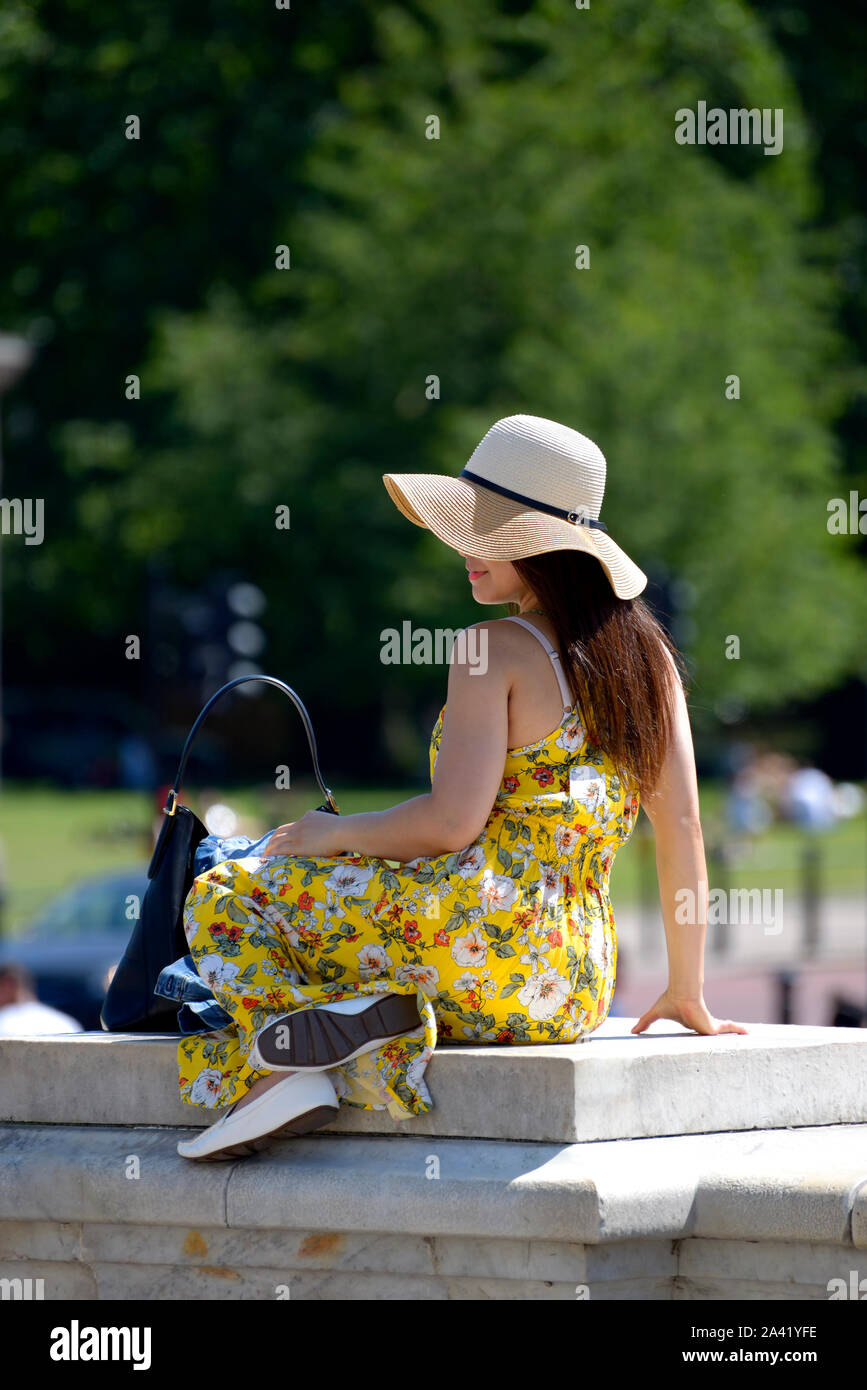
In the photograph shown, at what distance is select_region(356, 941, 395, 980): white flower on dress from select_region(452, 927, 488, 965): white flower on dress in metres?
0.13

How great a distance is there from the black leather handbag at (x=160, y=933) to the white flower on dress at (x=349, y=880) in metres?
0.28

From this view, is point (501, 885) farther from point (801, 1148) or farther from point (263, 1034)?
point (801, 1148)

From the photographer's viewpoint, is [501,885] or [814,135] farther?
[814,135]

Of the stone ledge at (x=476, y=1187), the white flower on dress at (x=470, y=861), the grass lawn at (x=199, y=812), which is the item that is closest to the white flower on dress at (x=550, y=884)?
the white flower on dress at (x=470, y=861)

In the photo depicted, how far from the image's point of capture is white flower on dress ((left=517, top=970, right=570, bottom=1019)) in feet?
11.8

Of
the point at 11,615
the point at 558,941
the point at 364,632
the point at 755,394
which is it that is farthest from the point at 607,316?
the point at 558,941

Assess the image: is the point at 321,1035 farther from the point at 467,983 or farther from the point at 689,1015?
the point at 689,1015

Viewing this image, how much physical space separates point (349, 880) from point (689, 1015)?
76 cm

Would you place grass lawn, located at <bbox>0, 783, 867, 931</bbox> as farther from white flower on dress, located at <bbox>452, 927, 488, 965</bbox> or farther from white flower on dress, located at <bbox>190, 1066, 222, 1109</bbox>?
white flower on dress, located at <bbox>452, 927, 488, 965</bbox>

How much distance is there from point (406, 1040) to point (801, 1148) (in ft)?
2.51

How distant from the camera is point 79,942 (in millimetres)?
12750

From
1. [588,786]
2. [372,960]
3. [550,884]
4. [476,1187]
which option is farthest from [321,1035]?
[588,786]

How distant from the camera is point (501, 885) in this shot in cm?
359
